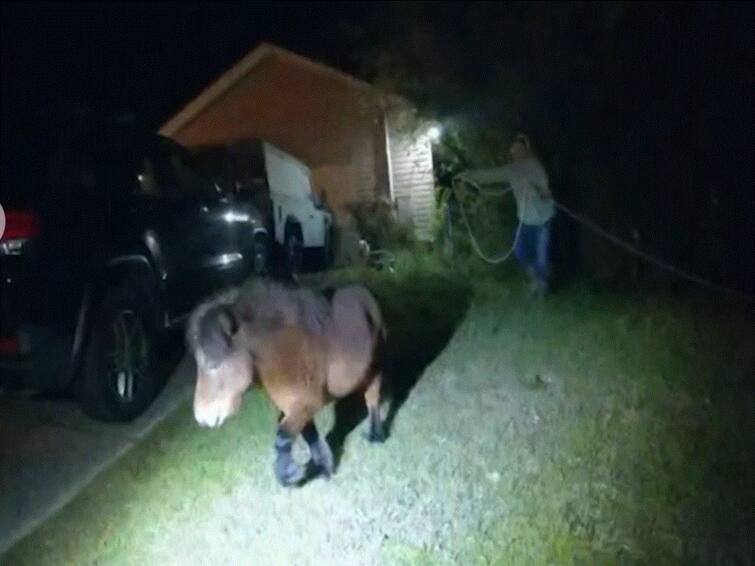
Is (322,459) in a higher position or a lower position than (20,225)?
lower

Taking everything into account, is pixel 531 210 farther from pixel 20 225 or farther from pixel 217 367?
pixel 217 367

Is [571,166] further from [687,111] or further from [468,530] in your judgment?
[468,530]

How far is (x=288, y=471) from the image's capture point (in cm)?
569

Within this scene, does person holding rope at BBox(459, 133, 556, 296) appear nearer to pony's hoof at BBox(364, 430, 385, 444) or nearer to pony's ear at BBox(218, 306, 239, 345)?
pony's hoof at BBox(364, 430, 385, 444)

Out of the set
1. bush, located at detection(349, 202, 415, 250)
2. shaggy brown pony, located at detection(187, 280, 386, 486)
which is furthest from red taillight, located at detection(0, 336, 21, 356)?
bush, located at detection(349, 202, 415, 250)

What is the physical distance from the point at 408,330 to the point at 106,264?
2390 mm

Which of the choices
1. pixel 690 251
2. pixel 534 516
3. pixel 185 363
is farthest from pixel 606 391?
pixel 690 251

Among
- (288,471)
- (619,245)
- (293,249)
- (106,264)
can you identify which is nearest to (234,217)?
(293,249)

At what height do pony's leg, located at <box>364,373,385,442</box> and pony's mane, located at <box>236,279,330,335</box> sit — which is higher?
pony's mane, located at <box>236,279,330,335</box>

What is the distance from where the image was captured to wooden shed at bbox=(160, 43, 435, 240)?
11.7m

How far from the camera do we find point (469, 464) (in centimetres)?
597

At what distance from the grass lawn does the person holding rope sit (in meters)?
1.35

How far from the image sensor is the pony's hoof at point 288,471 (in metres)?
5.68

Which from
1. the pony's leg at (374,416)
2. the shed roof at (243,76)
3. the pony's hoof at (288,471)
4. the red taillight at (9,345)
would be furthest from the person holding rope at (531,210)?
the red taillight at (9,345)
